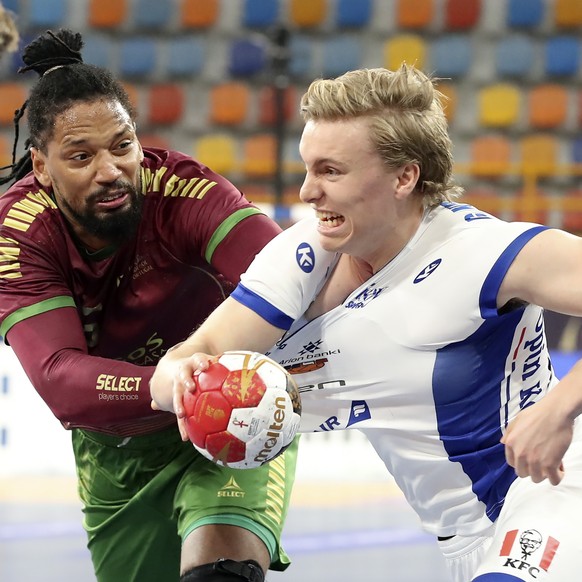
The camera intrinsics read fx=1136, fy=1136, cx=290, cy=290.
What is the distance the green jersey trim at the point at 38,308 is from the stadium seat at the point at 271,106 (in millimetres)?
7175

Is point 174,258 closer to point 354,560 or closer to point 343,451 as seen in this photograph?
point 354,560

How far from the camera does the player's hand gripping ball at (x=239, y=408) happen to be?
2.34 m

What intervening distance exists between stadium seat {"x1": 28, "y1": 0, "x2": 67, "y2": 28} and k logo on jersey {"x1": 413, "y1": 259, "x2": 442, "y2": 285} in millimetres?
8340

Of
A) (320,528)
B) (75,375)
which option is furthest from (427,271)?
(320,528)

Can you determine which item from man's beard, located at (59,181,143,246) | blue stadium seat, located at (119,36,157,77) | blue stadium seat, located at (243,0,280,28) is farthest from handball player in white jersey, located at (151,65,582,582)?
blue stadium seat, located at (243,0,280,28)

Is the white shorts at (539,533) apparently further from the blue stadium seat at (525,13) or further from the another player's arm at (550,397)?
the blue stadium seat at (525,13)

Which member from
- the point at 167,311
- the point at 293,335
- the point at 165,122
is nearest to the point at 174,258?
the point at 167,311

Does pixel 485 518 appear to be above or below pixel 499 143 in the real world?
above

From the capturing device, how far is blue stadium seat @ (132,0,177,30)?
10.5 metres

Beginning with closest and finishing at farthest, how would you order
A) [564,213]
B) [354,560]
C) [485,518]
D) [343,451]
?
[485,518]
[354,560]
[343,451]
[564,213]

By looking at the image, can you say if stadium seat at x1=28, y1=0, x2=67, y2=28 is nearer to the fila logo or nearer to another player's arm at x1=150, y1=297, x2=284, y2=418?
another player's arm at x1=150, y1=297, x2=284, y2=418

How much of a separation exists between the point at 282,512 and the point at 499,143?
7537mm

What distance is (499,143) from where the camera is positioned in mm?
10195

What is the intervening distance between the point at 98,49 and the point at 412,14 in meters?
2.90
